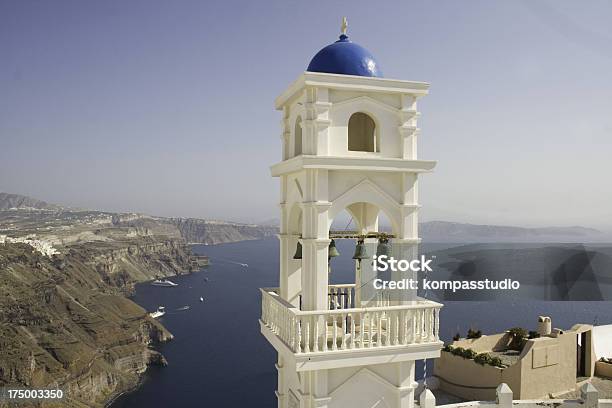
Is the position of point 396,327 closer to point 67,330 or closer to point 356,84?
point 356,84

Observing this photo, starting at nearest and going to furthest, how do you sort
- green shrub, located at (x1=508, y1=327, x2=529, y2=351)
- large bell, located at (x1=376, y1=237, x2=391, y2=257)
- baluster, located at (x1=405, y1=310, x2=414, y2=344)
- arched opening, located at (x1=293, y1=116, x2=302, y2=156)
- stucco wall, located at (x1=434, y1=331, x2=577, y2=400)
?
baluster, located at (x1=405, y1=310, x2=414, y2=344), large bell, located at (x1=376, y1=237, x2=391, y2=257), arched opening, located at (x1=293, y1=116, x2=302, y2=156), stucco wall, located at (x1=434, y1=331, x2=577, y2=400), green shrub, located at (x1=508, y1=327, x2=529, y2=351)

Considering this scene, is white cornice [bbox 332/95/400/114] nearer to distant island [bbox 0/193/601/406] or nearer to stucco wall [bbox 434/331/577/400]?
stucco wall [bbox 434/331/577/400]

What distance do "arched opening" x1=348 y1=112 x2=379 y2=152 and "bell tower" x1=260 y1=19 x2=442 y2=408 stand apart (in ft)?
4.06

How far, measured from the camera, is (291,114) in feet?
28.9

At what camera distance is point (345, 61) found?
8008 millimetres

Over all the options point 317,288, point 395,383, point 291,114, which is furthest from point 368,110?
point 395,383

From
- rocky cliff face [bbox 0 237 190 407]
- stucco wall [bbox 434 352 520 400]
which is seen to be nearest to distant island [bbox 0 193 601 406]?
rocky cliff face [bbox 0 237 190 407]

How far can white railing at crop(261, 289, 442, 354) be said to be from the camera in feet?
23.8

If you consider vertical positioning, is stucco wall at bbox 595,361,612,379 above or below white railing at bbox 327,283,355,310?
below

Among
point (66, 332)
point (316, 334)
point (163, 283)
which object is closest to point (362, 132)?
point (316, 334)

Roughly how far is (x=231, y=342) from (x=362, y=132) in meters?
78.2

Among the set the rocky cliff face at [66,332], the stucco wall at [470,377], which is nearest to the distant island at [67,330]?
the rocky cliff face at [66,332]

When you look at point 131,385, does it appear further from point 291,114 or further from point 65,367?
point 291,114

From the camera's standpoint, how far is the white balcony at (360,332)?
23.7 feet
